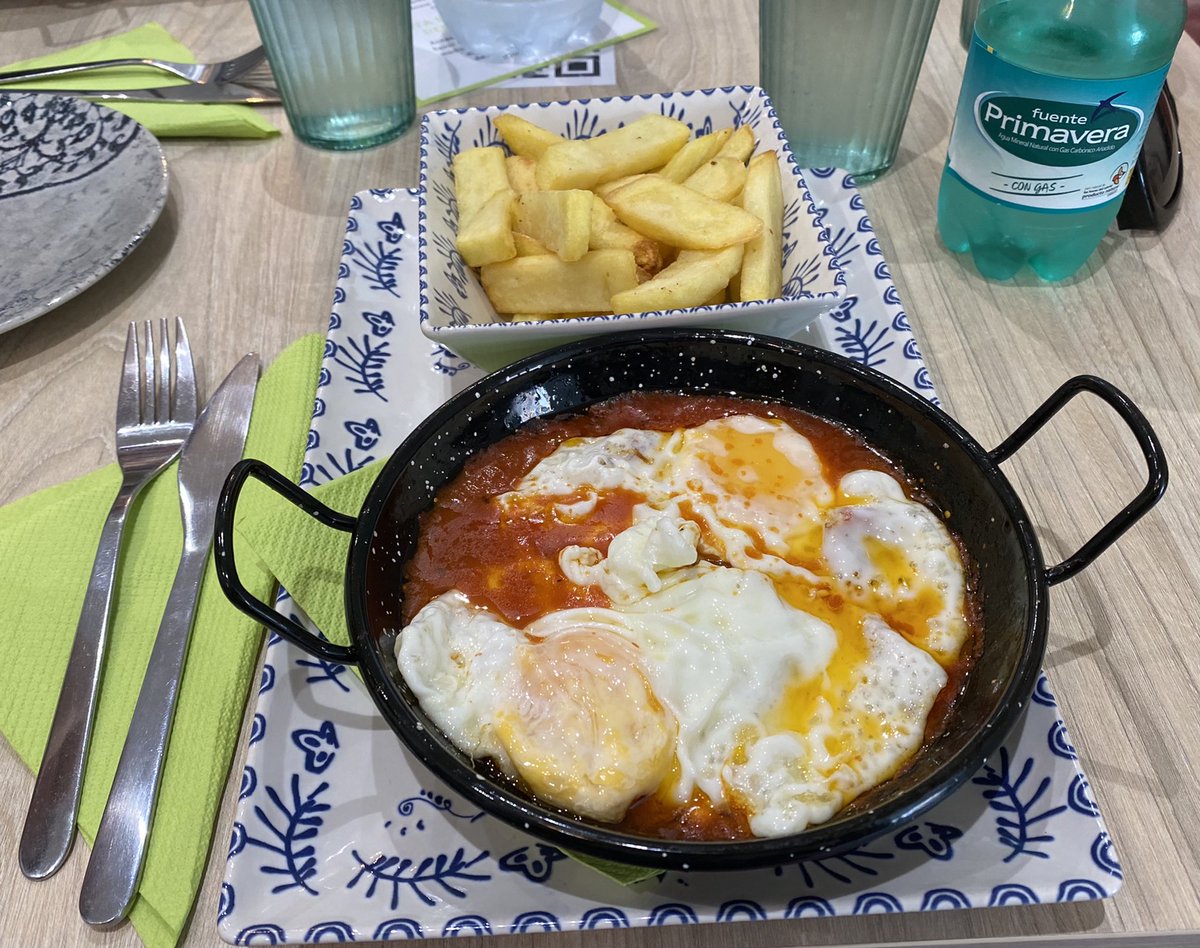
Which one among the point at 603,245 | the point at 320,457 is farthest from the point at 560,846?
the point at 603,245

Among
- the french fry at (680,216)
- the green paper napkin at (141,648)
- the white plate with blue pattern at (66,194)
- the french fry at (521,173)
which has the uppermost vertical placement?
the french fry at (680,216)

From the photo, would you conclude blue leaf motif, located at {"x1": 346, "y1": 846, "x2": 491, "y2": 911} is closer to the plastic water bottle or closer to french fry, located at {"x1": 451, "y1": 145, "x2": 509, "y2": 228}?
french fry, located at {"x1": 451, "y1": 145, "x2": 509, "y2": 228}

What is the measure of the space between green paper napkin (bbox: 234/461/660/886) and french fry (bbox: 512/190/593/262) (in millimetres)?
581

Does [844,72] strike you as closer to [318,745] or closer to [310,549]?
[310,549]

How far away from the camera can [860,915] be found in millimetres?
1121

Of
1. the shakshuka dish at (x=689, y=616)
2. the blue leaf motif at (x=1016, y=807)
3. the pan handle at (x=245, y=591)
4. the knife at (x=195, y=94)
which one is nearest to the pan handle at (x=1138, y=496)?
the shakshuka dish at (x=689, y=616)

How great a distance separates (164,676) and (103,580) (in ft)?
0.78

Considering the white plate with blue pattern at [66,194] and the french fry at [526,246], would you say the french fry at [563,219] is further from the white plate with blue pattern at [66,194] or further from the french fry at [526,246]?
the white plate with blue pattern at [66,194]

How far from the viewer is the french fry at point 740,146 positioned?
2.00 m

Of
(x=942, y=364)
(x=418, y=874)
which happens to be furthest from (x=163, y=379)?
(x=942, y=364)

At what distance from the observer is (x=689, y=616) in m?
1.23

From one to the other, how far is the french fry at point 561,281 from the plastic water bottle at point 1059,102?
784 millimetres

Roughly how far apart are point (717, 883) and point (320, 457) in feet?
3.34

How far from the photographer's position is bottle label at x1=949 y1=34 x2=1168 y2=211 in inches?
64.9
